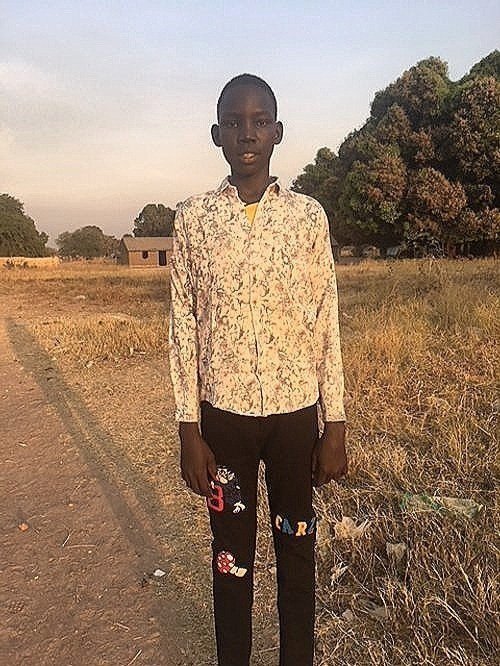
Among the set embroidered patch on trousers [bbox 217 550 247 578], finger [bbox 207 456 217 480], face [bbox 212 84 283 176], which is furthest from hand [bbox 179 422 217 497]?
face [bbox 212 84 283 176]

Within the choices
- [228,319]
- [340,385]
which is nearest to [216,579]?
[340,385]

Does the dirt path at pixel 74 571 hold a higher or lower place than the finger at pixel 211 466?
lower

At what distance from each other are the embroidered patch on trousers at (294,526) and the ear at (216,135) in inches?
42.3

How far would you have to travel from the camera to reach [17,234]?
47.4 metres

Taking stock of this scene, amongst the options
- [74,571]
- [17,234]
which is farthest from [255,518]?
[17,234]

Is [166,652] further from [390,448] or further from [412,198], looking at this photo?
[412,198]

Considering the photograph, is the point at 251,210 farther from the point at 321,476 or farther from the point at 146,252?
the point at 146,252

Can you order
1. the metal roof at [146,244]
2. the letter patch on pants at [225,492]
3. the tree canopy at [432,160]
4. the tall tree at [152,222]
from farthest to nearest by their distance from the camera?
the tall tree at [152,222] < the metal roof at [146,244] < the tree canopy at [432,160] < the letter patch on pants at [225,492]

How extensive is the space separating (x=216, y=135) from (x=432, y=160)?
1946 cm

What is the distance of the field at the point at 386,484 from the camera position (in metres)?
1.98

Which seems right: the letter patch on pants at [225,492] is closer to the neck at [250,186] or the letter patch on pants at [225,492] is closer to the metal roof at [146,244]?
the neck at [250,186]

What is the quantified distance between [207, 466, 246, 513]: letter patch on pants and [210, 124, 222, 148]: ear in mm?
897

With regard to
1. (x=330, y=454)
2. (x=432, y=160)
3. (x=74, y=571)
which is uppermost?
(x=432, y=160)

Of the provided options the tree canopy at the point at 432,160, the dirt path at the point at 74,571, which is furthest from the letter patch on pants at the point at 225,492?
the tree canopy at the point at 432,160
